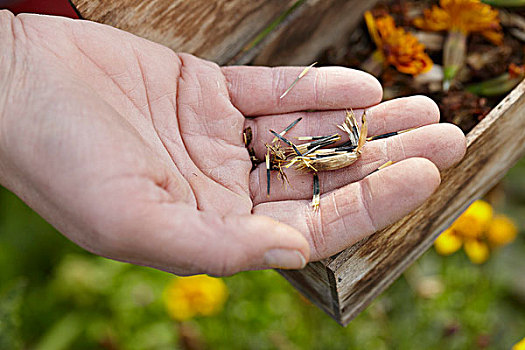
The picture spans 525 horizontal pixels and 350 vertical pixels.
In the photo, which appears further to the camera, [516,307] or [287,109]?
[516,307]

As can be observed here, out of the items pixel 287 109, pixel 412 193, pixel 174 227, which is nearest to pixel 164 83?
pixel 287 109

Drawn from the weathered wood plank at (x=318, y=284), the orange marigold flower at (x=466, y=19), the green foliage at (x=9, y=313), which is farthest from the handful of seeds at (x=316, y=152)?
the green foliage at (x=9, y=313)

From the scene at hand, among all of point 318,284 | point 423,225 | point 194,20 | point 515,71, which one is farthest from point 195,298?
point 515,71

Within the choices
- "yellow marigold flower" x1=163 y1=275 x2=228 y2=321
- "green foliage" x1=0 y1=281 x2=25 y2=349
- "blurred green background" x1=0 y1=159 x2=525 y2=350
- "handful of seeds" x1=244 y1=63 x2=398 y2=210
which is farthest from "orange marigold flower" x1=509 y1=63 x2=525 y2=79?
"green foliage" x1=0 y1=281 x2=25 y2=349

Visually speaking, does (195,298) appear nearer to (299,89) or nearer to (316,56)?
(299,89)

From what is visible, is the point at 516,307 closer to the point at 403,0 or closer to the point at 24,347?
the point at 403,0

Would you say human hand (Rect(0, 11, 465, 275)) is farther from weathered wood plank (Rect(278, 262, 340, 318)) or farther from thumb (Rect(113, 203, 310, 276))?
weathered wood plank (Rect(278, 262, 340, 318))
